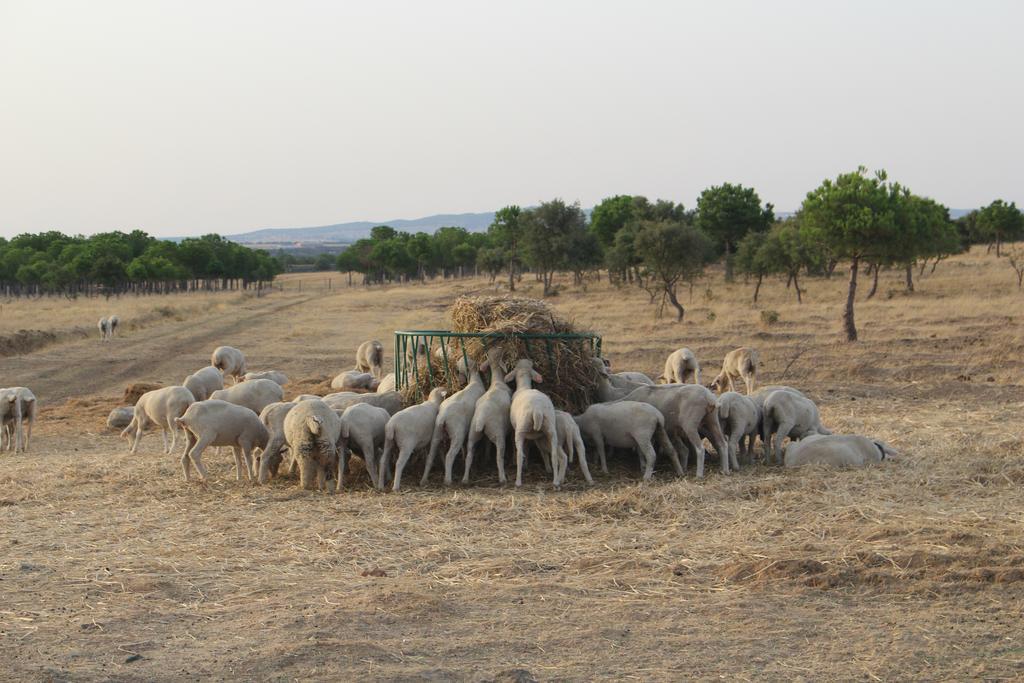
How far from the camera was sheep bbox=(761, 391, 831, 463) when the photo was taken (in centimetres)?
1280

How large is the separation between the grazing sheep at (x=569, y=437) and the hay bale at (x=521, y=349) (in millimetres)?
1230

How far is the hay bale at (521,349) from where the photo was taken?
12680 mm

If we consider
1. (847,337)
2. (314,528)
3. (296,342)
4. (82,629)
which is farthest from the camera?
(296,342)

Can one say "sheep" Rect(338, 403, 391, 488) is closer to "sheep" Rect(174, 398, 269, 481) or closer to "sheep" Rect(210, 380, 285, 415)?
"sheep" Rect(174, 398, 269, 481)

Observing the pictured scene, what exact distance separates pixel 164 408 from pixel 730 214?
186 feet

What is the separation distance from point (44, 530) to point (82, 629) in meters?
3.40

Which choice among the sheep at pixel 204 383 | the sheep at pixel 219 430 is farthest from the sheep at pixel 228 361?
the sheep at pixel 219 430

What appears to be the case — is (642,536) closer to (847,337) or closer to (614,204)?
(847,337)

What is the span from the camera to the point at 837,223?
30.4 meters

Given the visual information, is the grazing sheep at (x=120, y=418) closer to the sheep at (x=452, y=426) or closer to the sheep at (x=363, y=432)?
the sheep at (x=363, y=432)

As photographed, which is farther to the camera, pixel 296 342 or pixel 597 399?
pixel 296 342

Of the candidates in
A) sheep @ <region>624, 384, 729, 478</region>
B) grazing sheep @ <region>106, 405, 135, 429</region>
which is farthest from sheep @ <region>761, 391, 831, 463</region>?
grazing sheep @ <region>106, 405, 135, 429</region>

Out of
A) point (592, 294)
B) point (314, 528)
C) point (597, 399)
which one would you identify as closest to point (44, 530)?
point (314, 528)

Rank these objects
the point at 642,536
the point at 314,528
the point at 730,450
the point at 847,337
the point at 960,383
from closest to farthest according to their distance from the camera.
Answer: the point at 642,536 → the point at 314,528 → the point at 730,450 → the point at 960,383 → the point at 847,337
